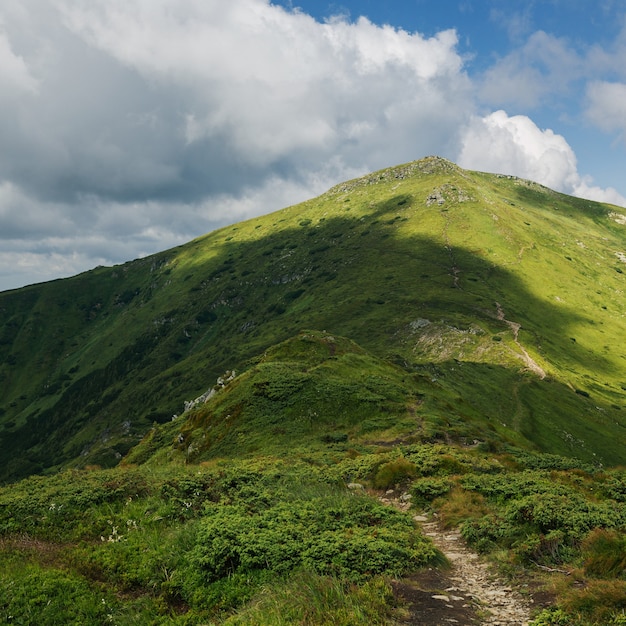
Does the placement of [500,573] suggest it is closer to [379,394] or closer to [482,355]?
[379,394]

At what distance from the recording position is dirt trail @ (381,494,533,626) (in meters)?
9.80

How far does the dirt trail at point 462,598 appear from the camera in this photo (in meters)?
9.80

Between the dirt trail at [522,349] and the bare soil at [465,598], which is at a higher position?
the dirt trail at [522,349]

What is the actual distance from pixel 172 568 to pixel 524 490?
1436 centimetres

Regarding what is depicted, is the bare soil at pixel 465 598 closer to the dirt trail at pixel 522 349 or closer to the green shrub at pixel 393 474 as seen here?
the green shrub at pixel 393 474

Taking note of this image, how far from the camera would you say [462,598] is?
36.0 ft

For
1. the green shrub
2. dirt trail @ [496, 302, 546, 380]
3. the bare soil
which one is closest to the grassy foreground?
the bare soil

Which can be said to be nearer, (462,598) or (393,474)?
(462,598)

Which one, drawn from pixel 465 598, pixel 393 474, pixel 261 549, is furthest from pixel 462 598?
pixel 393 474

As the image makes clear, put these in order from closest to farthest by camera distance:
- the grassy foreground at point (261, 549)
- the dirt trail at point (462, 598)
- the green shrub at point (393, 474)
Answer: the dirt trail at point (462, 598)
the grassy foreground at point (261, 549)
the green shrub at point (393, 474)

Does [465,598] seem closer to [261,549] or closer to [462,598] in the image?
[462,598]

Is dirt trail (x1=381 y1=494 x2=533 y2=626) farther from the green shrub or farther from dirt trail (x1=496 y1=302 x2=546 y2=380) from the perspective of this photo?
dirt trail (x1=496 y1=302 x2=546 y2=380)

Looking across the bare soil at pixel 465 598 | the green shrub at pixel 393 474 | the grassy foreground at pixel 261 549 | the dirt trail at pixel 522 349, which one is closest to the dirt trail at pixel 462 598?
the bare soil at pixel 465 598

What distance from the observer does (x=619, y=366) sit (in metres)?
132
